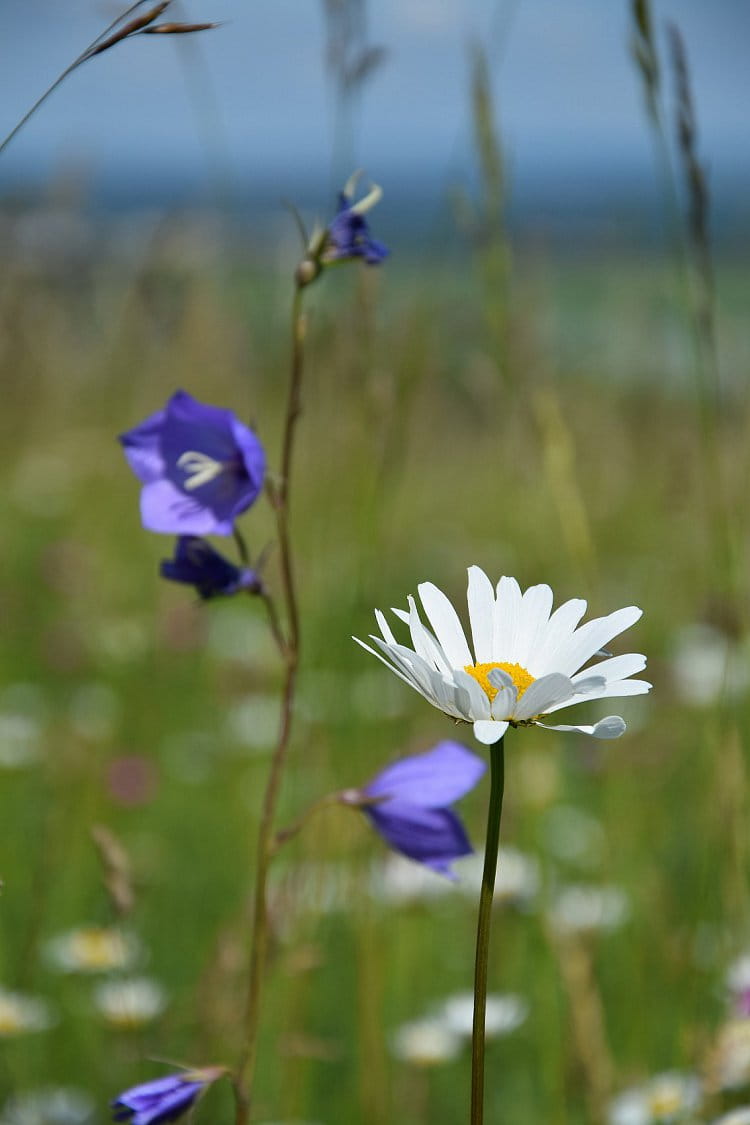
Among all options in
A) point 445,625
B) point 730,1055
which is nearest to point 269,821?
point 445,625

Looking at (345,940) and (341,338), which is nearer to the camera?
(341,338)

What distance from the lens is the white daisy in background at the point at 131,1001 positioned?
4.84ft

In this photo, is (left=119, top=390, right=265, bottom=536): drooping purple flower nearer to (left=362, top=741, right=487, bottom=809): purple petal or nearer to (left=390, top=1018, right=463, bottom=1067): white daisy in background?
(left=362, top=741, right=487, bottom=809): purple petal

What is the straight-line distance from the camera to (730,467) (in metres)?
4.24

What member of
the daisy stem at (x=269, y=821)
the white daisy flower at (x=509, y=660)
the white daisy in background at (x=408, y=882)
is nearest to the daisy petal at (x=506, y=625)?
the white daisy flower at (x=509, y=660)

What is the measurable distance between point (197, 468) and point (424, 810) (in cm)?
30

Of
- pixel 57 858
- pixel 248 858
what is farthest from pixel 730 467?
pixel 57 858

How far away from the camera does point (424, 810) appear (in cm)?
90

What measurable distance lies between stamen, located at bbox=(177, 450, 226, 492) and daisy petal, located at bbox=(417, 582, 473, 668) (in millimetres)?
325

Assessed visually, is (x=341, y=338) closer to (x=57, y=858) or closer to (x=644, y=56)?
(x=644, y=56)

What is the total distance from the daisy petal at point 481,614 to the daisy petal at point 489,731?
0.13 metres

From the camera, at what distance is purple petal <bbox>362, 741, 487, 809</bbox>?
0.89m

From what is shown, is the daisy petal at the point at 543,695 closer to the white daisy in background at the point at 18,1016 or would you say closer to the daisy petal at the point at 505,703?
the daisy petal at the point at 505,703

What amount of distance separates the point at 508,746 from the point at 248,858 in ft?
1.70
